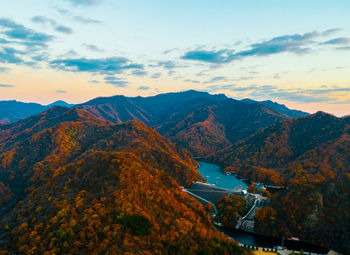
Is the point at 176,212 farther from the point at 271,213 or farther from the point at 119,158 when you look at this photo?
the point at 271,213

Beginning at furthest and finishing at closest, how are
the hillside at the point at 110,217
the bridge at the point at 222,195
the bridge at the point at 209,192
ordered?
the bridge at the point at 209,192
the bridge at the point at 222,195
the hillside at the point at 110,217

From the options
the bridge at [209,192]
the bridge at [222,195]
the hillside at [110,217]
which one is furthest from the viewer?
the bridge at [209,192]

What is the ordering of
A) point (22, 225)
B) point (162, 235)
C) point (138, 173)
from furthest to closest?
point (138, 173) → point (22, 225) → point (162, 235)

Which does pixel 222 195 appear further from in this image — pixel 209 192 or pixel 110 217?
pixel 110 217

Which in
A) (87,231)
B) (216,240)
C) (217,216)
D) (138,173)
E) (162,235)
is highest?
(138,173)

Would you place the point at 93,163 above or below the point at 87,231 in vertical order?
above

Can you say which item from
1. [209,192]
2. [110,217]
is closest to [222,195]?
Result: [209,192]

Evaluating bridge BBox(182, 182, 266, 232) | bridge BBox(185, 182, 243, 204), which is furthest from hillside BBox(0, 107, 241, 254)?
bridge BBox(185, 182, 243, 204)

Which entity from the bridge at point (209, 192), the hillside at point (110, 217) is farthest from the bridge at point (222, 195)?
the hillside at point (110, 217)

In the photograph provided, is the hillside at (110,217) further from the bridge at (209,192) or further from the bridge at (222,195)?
the bridge at (209,192)

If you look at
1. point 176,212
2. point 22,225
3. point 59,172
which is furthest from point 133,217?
point 59,172

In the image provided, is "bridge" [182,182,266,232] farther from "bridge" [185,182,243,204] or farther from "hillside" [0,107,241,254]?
"hillside" [0,107,241,254]
